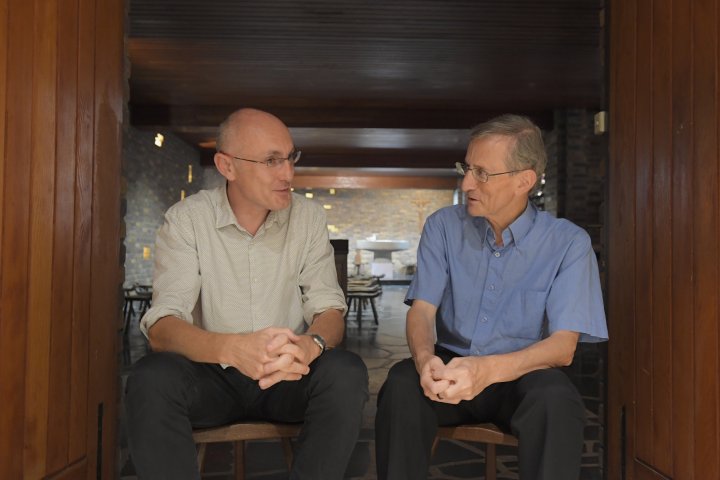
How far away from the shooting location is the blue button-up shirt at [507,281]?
69.0 inches

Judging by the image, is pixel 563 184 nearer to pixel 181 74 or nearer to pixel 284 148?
pixel 181 74

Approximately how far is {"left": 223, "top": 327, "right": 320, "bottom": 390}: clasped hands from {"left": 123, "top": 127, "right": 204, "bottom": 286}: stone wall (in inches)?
288

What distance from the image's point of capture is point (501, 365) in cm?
159

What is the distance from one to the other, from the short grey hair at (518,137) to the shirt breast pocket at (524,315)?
0.39 metres

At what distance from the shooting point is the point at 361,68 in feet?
Answer: 21.1

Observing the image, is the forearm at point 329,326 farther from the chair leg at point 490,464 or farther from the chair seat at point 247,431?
the chair leg at point 490,464

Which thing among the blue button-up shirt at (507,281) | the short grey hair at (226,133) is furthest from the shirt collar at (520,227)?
the short grey hair at (226,133)

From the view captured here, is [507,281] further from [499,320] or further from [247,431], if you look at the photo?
[247,431]

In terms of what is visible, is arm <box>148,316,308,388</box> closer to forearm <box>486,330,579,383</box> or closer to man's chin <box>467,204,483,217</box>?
forearm <box>486,330,579,383</box>

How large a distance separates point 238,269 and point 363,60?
183 inches

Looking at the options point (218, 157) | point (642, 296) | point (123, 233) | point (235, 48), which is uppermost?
point (235, 48)

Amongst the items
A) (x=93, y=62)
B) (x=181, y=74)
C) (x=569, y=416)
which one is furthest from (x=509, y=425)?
(x=181, y=74)

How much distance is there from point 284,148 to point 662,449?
54.6 inches

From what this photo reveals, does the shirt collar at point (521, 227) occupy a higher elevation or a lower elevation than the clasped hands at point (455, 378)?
higher
